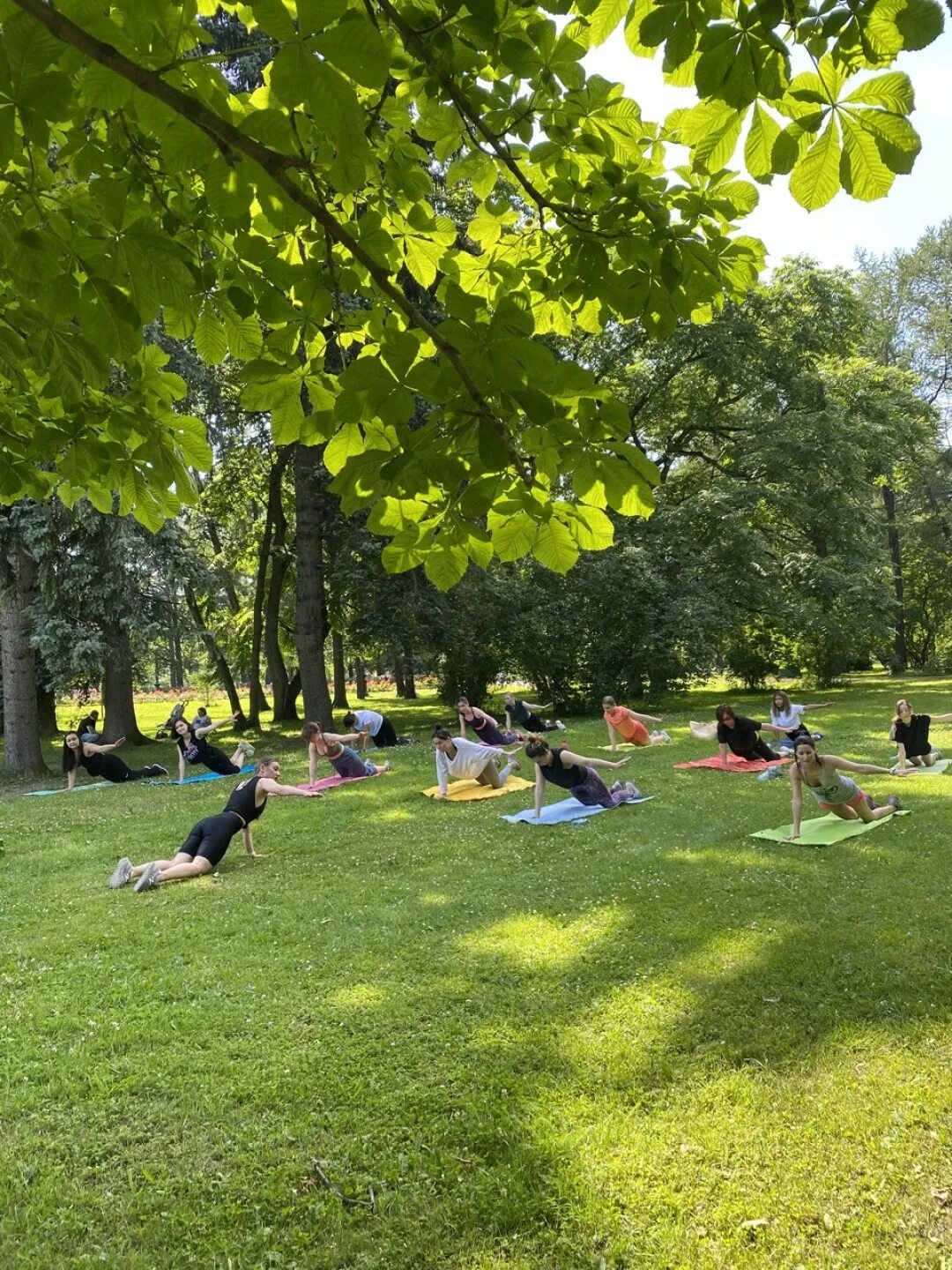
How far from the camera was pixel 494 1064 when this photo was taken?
4.91m

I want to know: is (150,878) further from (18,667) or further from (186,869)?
(18,667)

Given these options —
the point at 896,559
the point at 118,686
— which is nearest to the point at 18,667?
the point at 118,686

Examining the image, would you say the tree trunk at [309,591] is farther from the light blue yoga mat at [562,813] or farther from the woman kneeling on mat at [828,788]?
the woman kneeling on mat at [828,788]

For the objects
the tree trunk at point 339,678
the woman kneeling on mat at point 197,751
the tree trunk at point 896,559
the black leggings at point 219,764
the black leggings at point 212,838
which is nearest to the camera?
the black leggings at point 212,838

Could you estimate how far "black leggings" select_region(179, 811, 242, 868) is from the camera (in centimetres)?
992

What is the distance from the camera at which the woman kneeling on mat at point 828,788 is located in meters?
9.52

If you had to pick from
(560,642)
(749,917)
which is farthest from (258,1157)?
(560,642)

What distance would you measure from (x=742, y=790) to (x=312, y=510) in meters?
13.8

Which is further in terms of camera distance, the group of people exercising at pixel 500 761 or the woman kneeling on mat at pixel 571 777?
the woman kneeling on mat at pixel 571 777

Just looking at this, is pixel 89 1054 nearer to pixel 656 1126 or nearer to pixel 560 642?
pixel 656 1126

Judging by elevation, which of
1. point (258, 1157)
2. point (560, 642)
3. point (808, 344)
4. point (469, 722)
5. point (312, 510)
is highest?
point (808, 344)

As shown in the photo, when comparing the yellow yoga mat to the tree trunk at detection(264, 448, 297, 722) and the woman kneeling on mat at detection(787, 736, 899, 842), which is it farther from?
the tree trunk at detection(264, 448, 297, 722)

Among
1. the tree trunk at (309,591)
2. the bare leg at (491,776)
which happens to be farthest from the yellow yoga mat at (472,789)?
the tree trunk at (309,591)

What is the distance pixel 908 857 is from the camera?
832 cm
